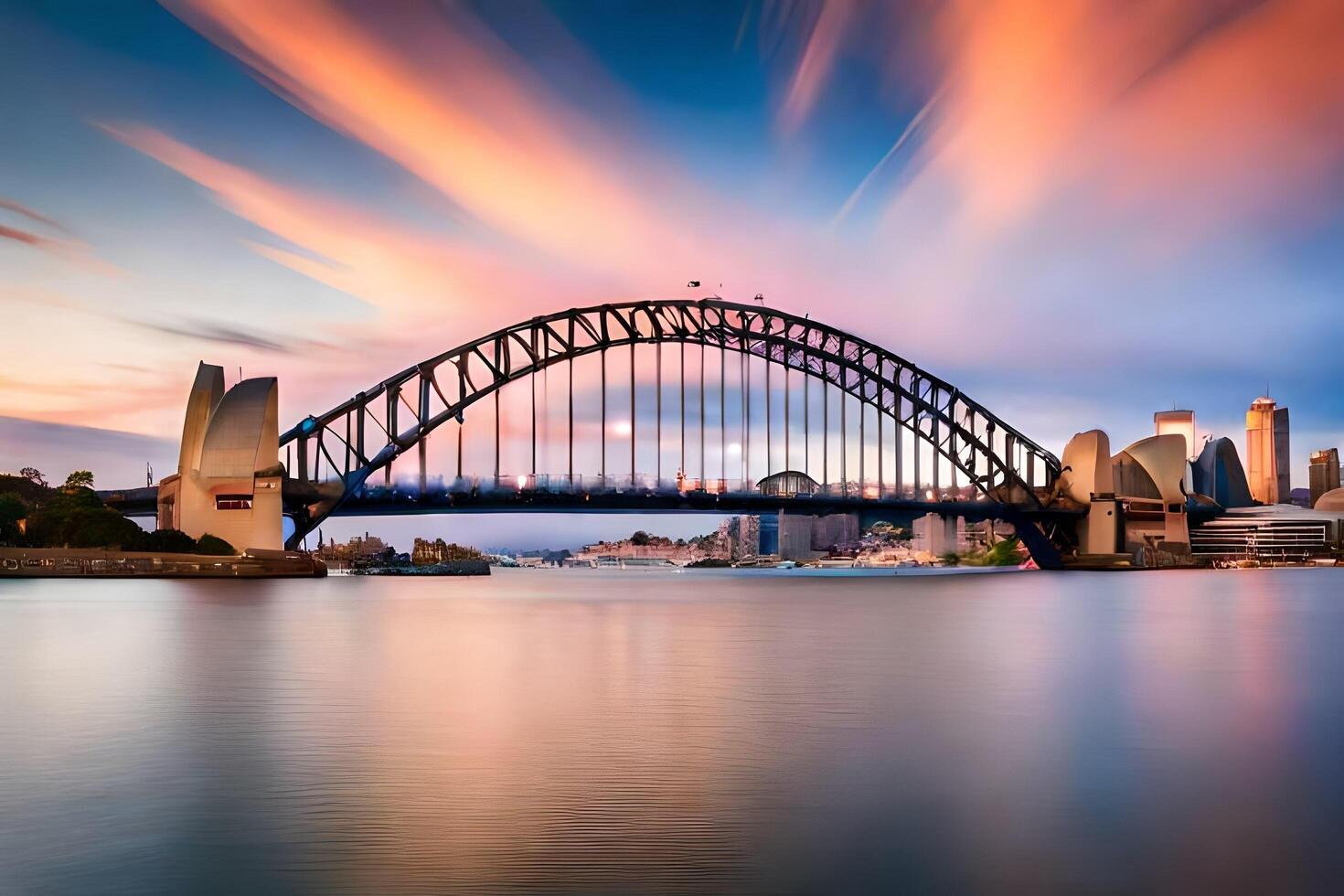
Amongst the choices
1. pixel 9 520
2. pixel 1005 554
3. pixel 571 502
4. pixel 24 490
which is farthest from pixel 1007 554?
pixel 9 520

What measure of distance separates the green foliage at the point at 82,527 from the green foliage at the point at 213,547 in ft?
11.7

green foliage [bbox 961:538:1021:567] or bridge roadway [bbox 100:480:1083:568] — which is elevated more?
bridge roadway [bbox 100:480:1083:568]

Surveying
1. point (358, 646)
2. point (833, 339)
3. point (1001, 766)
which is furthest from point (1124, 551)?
point (1001, 766)

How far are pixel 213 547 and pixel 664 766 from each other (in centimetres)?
6591

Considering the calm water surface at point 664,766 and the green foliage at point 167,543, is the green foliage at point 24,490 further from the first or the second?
the calm water surface at point 664,766

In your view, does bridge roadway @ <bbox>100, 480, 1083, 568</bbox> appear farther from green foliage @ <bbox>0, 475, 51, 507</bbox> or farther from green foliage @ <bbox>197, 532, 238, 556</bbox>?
green foliage @ <bbox>0, 475, 51, 507</bbox>

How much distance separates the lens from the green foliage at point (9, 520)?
83438 millimetres

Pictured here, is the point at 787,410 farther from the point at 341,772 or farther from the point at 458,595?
the point at 341,772

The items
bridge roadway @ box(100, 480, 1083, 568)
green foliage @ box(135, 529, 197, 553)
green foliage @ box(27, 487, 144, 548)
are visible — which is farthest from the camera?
bridge roadway @ box(100, 480, 1083, 568)

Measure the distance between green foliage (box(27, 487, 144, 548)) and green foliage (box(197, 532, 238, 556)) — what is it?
356cm

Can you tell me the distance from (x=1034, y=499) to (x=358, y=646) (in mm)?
88887

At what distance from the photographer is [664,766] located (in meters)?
12.8

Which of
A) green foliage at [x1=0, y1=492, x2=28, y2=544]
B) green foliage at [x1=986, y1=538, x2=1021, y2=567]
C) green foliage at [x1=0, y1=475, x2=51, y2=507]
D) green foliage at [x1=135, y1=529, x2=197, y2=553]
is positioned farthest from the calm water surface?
green foliage at [x1=986, y1=538, x2=1021, y2=567]

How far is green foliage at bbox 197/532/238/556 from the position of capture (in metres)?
72.2
